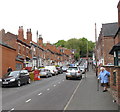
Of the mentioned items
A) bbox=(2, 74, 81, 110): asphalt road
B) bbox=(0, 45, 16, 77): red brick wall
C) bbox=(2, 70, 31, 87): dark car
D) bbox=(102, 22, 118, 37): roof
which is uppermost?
bbox=(102, 22, 118, 37): roof

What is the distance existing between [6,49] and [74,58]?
96817mm

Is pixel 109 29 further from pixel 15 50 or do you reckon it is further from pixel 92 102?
pixel 92 102

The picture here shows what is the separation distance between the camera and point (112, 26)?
41469 millimetres

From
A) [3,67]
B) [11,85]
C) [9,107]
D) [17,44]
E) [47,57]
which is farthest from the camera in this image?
[47,57]

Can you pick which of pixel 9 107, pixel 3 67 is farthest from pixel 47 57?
pixel 9 107

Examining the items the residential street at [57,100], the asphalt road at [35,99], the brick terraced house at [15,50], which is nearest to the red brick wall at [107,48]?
the brick terraced house at [15,50]

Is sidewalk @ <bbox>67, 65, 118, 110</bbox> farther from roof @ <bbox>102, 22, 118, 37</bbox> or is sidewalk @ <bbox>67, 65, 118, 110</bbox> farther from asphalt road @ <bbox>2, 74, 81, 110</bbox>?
roof @ <bbox>102, 22, 118, 37</bbox>

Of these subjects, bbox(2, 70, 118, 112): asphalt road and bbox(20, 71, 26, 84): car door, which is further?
bbox(20, 71, 26, 84): car door

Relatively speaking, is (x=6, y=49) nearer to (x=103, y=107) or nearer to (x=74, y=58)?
(x=103, y=107)

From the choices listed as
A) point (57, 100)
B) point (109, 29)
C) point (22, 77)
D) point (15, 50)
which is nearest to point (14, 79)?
point (22, 77)

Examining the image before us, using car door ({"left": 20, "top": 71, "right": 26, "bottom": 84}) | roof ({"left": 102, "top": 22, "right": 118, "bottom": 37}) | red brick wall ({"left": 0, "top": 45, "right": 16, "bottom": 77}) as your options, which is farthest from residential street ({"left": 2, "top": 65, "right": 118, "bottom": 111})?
roof ({"left": 102, "top": 22, "right": 118, "bottom": 37})

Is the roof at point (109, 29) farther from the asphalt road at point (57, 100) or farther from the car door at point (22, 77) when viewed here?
the asphalt road at point (57, 100)

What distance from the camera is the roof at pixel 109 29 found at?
39.1 metres

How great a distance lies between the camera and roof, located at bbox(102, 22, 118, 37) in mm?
39075
